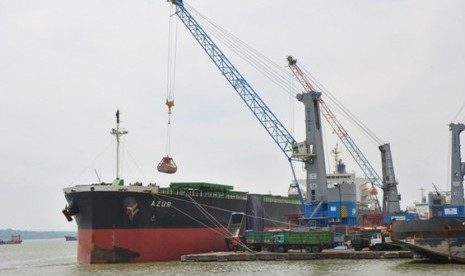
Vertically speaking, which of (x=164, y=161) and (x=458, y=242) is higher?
(x=164, y=161)

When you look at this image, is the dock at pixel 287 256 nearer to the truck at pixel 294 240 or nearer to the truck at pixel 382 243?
the truck at pixel 294 240

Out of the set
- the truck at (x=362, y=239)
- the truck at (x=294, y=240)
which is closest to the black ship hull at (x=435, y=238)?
the truck at (x=362, y=239)

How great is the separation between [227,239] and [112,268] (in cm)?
923

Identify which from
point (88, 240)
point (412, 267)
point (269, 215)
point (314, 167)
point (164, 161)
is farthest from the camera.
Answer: point (269, 215)

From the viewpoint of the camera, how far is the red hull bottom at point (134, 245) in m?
34.2

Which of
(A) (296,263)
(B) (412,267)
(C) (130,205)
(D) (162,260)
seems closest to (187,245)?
(D) (162,260)

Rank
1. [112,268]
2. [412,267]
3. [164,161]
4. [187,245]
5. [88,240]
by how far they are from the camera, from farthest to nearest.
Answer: [164,161], [187,245], [88,240], [112,268], [412,267]

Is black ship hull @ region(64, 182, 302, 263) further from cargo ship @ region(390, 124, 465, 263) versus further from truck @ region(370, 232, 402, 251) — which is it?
cargo ship @ region(390, 124, 465, 263)

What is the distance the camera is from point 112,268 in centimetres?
3122

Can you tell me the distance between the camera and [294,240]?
35.2 m

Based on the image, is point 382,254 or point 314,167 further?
point 314,167

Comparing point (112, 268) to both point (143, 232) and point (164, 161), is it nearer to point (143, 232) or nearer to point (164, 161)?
point (143, 232)

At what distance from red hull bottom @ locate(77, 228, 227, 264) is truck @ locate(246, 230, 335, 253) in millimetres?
4699

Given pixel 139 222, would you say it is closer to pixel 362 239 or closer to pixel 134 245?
pixel 134 245
